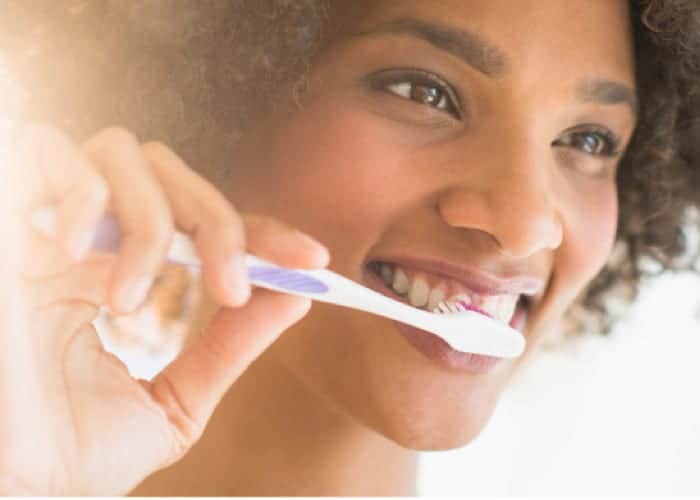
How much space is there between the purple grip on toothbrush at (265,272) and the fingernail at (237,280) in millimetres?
21

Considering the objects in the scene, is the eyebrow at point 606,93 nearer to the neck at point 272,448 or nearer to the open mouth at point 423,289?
the open mouth at point 423,289

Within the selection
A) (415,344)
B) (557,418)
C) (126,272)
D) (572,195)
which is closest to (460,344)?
(415,344)

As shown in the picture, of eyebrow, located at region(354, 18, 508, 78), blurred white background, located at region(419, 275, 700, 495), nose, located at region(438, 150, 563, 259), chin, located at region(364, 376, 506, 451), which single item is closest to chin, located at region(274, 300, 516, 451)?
chin, located at region(364, 376, 506, 451)

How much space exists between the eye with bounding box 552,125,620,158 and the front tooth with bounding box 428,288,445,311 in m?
0.18

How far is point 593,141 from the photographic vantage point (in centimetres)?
81

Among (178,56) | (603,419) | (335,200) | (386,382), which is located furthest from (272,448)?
(603,419)

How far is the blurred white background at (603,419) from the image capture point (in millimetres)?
1066

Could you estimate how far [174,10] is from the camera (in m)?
0.63

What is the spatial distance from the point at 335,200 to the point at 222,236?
227mm

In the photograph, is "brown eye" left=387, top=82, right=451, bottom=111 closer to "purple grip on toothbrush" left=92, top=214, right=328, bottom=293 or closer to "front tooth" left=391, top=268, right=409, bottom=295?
"front tooth" left=391, top=268, right=409, bottom=295

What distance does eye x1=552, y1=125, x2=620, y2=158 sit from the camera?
0.77 m

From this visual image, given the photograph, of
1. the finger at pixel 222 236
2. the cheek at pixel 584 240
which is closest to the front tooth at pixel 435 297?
the cheek at pixel 584 240

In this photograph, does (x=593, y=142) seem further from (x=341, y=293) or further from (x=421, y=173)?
(x=341, y=293)

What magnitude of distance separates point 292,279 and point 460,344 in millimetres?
213
